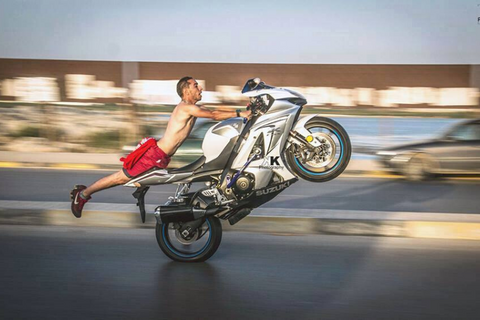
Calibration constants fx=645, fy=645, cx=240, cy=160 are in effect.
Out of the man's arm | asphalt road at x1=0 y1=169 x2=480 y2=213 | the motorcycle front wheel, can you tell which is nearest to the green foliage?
asphalt road at x1=0 y1=169 x2=480 y2=213

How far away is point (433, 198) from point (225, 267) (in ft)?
18.6

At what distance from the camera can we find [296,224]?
6.94 metres

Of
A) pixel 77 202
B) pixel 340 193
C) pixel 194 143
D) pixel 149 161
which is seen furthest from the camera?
pixel 194 143

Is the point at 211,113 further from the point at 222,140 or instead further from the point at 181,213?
the point at 181,213

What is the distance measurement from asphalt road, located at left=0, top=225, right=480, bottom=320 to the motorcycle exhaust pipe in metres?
0.44

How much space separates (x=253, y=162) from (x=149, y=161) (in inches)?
37.0

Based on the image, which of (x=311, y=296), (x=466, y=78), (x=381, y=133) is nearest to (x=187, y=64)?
(x=381, y=133)

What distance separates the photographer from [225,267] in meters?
5.72

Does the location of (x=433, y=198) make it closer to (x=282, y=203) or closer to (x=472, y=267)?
(x=282, y=203)

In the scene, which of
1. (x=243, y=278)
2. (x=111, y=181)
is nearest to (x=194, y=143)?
(x=111, y=181)

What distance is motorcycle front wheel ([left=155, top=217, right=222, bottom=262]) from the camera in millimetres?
5832

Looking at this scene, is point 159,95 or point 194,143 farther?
point 159,95

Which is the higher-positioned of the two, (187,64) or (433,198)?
(187,64)

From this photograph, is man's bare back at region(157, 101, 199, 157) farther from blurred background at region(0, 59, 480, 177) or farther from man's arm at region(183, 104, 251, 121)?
blurred background at region(0, 59, 480, 177)
